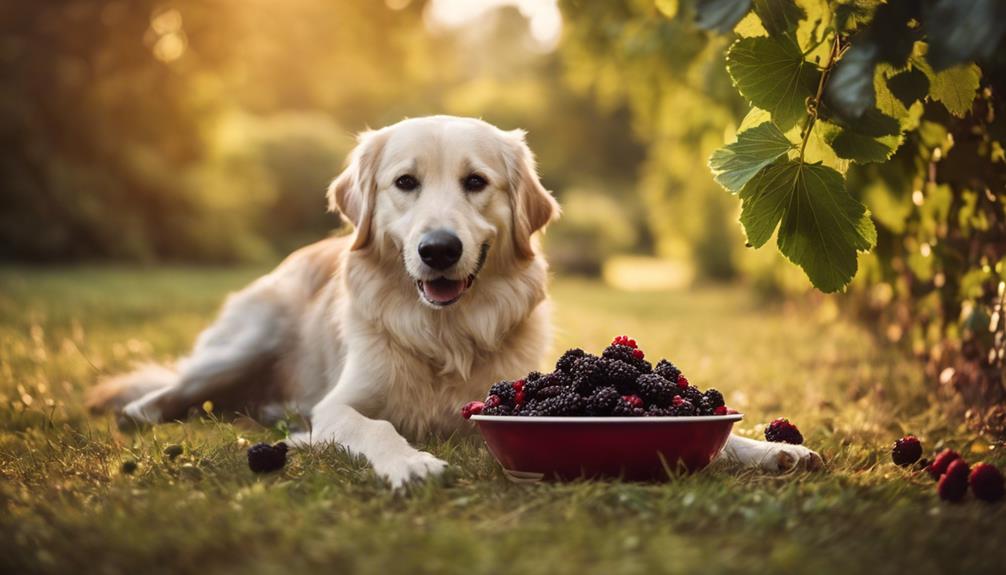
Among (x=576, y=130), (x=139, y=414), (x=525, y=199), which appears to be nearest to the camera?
(x=525, y=199)

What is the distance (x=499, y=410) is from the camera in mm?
2805

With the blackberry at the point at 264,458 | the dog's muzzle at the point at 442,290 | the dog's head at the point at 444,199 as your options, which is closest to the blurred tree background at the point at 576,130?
the dog's head at the point at 444,199

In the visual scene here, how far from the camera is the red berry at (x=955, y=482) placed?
8.18 ft

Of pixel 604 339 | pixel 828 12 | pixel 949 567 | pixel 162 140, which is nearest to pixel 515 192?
pixel 828 12

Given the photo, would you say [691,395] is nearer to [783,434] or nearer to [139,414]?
[783,434]

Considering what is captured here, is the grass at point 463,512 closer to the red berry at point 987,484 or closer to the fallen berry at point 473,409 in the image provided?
the red berry at point 987,484

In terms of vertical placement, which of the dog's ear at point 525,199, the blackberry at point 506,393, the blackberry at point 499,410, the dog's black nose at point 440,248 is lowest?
the blackberry at point 499,410

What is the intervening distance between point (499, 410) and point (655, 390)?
468mm

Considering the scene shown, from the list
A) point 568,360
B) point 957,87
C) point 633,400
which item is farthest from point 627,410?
point 957,87

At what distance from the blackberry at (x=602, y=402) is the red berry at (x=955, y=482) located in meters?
0.90

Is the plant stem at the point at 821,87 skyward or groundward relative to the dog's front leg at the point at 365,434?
skyward

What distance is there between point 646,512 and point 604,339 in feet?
16.5

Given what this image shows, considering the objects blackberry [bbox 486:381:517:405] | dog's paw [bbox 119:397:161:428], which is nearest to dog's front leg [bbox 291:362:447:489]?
blackberry [bbox 486:381:517:405]

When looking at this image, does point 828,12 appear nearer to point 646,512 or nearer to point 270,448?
point 646,512
